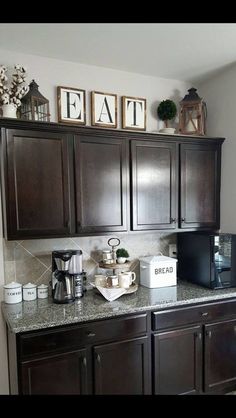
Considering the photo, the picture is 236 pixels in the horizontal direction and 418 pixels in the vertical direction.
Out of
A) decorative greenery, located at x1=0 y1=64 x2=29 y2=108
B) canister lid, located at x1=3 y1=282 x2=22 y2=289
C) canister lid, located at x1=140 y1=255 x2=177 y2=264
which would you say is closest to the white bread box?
canister lid, located at x1=140 y1=255 x2=177 y2=264

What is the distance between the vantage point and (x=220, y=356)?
222cm

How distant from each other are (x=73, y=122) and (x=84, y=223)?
0.86m

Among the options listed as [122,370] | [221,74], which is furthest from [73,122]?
[122,370]

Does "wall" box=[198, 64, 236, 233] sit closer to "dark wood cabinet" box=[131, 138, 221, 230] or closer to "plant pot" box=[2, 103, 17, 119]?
"dark wood cabinet" box=[131, 138, 221, 230]

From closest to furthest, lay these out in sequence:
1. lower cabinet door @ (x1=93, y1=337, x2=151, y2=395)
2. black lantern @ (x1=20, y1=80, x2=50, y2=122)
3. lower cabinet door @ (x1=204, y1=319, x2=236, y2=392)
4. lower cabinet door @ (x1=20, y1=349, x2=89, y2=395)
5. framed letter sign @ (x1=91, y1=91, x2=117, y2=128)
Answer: lower cabinet door @ (x1=20, y1=349, x2=89, y2=395)
lower cabinet door @ (x1=93, y1=337, x2=151, y2=395)
black lantern @ (x1=20, y1=80, x2=50, y2=122)
lower cabinet door @ (x1=204, y1=319, x2=236, y2=392)
framed letter sign @ (x1=91, y1=91, x2=117, y2=128)

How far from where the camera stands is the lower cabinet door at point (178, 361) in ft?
6.58

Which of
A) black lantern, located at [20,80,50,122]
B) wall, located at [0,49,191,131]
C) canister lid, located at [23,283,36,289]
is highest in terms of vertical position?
wall, located at [0,49,191,131]

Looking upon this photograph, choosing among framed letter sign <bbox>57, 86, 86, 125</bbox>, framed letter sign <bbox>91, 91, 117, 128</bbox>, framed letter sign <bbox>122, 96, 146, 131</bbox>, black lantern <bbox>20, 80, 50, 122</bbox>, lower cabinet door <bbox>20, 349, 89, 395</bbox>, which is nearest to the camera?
lower cabinet door <bbox>20, 349, 89, 395</bbox>

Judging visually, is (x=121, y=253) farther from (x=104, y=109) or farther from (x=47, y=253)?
(x=104, y=109)

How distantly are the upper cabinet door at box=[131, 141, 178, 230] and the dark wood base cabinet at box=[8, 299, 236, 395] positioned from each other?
73cm

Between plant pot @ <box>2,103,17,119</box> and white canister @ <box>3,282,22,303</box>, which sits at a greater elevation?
plant pot @ <box>2,103,17,119</box>

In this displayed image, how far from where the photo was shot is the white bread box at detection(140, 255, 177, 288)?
2.38m

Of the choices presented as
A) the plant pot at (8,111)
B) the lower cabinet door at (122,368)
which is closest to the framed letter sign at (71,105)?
the plant pot at (8,111)

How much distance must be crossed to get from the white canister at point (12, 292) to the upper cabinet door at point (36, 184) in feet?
1.28
